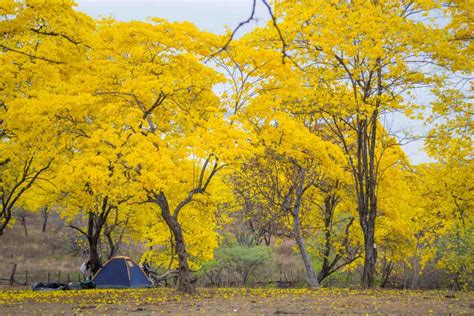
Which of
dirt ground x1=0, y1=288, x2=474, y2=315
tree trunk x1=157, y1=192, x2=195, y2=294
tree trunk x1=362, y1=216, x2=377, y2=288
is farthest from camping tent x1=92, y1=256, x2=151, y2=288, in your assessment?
tree trunk x1=362, y1=216, x2=377, y2=288

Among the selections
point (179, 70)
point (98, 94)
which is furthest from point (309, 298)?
point (98, 94)

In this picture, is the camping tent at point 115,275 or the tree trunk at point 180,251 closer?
the tree trunk at point 180,251

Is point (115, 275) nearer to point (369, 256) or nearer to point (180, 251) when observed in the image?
point (180, 251)

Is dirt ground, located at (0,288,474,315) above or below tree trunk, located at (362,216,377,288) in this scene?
below

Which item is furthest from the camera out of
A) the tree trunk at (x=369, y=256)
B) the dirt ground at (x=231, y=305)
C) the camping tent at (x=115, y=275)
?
the camping tent at (x=115, y=275)

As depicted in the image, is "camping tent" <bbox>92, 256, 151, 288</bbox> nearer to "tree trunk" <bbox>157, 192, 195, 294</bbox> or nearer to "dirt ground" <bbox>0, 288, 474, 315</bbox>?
"tree trunk" <bbox>157, 192, 195, 294</bbox>

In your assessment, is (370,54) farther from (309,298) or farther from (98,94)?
(98,94)

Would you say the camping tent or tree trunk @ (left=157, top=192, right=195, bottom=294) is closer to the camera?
tree trunk @ (left=157, top=192, right=195, bottom=294)

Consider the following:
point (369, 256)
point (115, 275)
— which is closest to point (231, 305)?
point (369, 256)

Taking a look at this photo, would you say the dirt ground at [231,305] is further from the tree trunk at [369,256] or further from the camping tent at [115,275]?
the camping tent at [115,275]

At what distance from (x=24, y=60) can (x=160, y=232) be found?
12.9 meters

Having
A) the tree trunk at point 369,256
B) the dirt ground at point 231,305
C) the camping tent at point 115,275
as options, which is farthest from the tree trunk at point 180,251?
the camping tent at point 115,275

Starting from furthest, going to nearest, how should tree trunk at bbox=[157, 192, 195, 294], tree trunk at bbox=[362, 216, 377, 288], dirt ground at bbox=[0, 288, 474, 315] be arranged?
tree trunk at bbox=[362, 216, 377, 288] < tree trunk at bbox=[157, 192, 195, 294] < dirt ground at bbox=[0, 288, 474, 315]

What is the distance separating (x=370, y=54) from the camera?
1502cm
